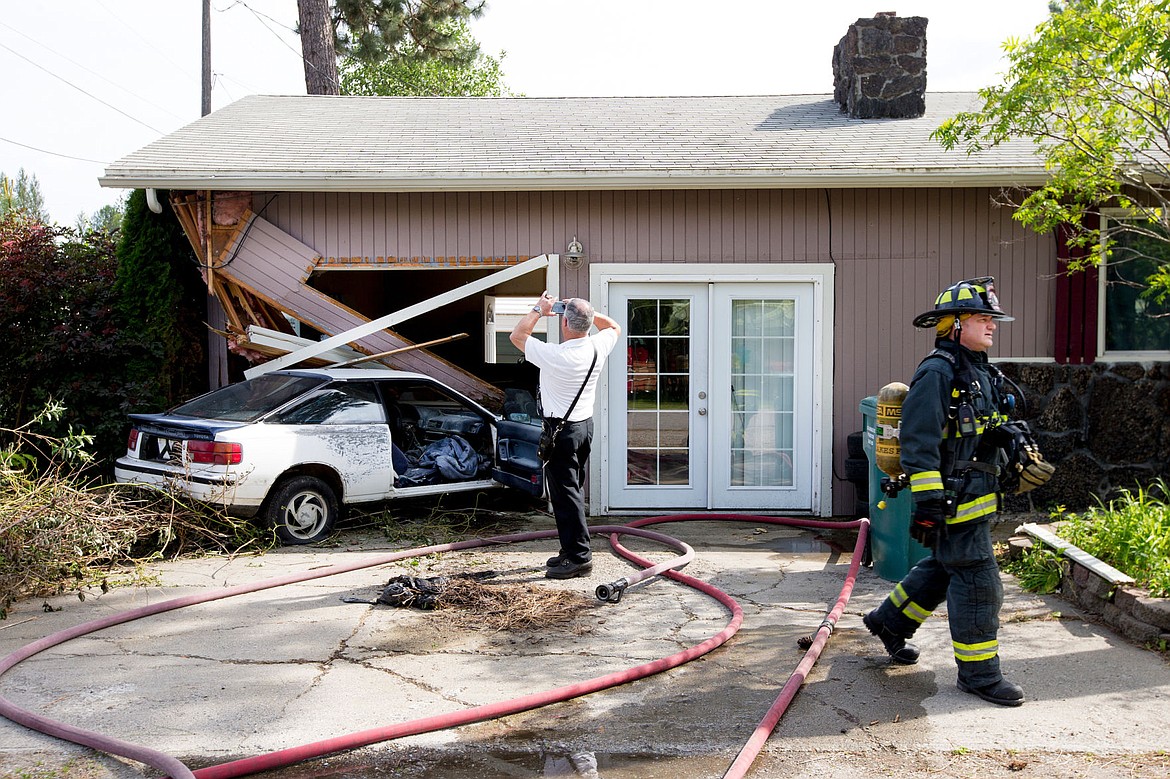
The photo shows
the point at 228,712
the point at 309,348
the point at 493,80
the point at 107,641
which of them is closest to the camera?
the point at 228,712

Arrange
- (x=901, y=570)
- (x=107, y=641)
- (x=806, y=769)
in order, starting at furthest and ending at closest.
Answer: (x=901, y=570), (x=107, y=641), (x=806, y=769)

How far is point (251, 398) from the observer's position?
8.38 m

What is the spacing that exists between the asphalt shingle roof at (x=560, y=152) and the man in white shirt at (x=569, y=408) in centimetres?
274

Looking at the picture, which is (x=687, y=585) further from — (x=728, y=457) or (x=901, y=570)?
(x=728, y=457)

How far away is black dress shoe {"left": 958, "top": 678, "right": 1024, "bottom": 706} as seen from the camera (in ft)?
15.0

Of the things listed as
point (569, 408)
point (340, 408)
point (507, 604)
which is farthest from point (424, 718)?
point (340, 408)

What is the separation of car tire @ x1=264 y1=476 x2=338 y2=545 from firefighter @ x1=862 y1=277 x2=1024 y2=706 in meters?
4.98

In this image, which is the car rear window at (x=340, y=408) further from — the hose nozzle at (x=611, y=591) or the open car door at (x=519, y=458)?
the hose nozzle at (x=611, y=591)

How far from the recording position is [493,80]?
126 ft

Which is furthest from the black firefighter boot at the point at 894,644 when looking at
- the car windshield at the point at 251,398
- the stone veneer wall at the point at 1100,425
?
the car windshield at the point at 251,398

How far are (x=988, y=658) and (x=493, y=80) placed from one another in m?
36.3

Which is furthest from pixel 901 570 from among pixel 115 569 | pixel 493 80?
pixel 493 80

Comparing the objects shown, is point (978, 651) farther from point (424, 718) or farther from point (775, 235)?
point (775, 235)

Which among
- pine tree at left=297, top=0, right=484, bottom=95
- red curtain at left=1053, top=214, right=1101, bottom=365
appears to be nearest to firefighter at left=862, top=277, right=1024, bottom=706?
red curtain at left=1053, top=214, right=1101, bottom=365
